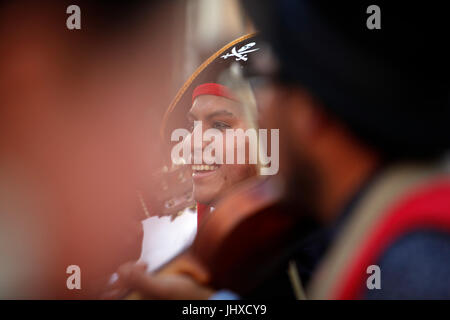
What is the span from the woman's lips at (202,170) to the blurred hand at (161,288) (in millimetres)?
313

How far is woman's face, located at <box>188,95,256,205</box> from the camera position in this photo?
3.57 feet

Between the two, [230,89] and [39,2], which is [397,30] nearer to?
[230,89]

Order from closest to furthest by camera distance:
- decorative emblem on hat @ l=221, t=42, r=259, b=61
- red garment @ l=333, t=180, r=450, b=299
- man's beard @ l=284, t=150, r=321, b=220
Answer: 1. red garment @ l=333, t=180, r=450, b=299
2. man's beard @ l=284, t=150, r=321, b=220
3. decorative emblem on hat @ l=221, t=42, r=259, b=61

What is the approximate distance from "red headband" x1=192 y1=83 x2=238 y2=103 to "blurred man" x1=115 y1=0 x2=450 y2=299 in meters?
0.49

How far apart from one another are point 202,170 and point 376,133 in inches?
26.4

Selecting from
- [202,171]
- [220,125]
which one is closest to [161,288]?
[202,171]

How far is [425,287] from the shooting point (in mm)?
494

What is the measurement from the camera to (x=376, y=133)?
1.71 ft

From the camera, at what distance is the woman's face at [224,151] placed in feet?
3.57

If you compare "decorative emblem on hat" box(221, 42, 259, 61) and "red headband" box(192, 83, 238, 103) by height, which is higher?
"decorative emblem on hat" box(221, 42, 259, 61)

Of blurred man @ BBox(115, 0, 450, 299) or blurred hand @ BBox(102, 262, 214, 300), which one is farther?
blurred hand @ BBox(102, 262, 214, 300)
